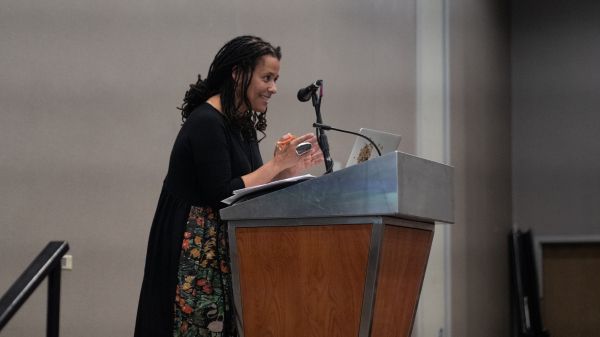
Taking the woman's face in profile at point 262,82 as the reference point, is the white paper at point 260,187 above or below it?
below

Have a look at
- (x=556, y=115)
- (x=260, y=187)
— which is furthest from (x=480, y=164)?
(x=260, y=187)

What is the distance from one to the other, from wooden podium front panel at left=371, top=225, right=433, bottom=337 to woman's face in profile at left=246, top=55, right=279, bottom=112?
579mm

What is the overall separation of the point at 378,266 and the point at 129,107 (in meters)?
1.91

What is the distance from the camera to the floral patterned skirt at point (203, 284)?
2.10m

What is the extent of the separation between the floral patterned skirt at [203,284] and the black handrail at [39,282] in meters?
0.58

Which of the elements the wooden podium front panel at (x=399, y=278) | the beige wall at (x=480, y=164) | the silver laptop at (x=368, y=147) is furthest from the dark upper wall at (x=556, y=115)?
the wooden podium front panel at (x=399, y=278)

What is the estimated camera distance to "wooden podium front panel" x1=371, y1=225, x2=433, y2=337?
6.29 feet

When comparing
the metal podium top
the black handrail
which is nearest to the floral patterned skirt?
the metal podium top

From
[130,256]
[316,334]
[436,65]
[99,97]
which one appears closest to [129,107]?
[99,97]

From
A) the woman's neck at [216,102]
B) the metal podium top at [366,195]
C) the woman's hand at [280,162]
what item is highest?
the woman's neck at [216,102]

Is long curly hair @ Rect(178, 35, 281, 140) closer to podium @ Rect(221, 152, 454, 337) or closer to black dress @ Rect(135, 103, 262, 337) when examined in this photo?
black dress @ Rect(135, 103, 262, 337)

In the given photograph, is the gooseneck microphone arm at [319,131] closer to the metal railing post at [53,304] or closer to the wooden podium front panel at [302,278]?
the wooden podium front panel at [302,278]

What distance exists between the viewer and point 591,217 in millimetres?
6402

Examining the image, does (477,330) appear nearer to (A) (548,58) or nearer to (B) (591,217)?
(B) (591,217)
